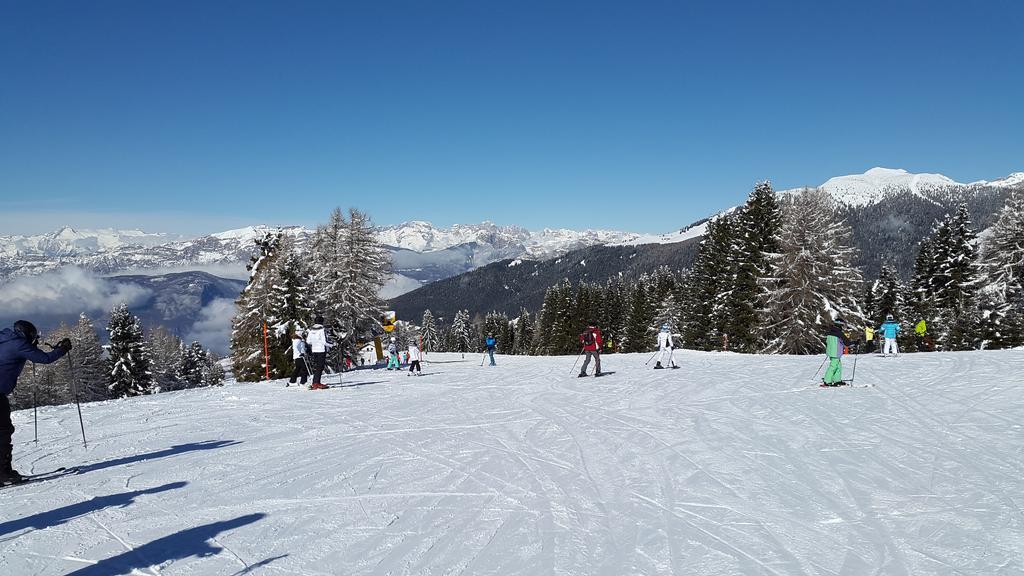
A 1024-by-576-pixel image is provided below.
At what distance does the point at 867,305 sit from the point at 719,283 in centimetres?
1662

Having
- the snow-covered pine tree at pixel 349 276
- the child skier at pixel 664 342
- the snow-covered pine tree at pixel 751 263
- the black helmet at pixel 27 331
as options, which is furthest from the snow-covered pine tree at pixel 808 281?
the black helmet at pixel 27 331

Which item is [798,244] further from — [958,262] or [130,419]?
[130,419]

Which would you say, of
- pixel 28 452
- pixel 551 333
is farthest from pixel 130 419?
pixel 551 333

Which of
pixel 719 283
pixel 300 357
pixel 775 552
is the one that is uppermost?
pixel 719 283

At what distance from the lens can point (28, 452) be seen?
945 cm

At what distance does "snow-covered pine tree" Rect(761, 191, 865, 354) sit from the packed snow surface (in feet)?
75.4

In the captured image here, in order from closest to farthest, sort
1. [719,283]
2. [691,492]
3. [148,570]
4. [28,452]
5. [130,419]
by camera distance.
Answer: [148,570] → [691,492] → [28,452] → [130,419] → [719,283]

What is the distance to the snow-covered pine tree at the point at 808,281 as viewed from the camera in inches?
1403

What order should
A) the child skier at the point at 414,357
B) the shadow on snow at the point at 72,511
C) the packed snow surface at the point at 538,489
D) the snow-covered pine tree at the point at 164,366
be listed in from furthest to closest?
the snow-covered pine tree at the point at 164,366 → the child skier at the point at 414,357 → the shadow on snow at the point at 72,511 → the packed snow surface at the point at 538,489

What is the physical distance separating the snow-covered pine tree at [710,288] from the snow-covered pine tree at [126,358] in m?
44.1

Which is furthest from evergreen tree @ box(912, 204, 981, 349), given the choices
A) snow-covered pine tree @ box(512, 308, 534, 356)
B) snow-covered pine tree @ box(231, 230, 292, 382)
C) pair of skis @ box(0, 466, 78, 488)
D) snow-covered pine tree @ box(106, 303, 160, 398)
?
snow-covered pine tree @ box(512, 308, 534, 356)

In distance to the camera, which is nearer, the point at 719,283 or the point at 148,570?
the point at 148,570

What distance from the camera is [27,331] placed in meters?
7.72

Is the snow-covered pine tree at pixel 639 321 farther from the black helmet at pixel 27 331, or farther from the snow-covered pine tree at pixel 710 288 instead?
the black helmet at pixel 27 331
